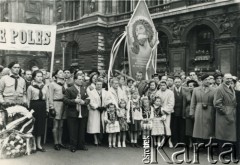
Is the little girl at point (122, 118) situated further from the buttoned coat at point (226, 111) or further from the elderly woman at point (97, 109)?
the buttoned coat at point (226, 111)

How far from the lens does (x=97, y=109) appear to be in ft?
25.8

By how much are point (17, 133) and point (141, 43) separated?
497 cm

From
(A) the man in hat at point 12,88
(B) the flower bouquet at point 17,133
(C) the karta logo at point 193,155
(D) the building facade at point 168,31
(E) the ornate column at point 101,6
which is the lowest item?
(C) the karta logo at point 193,155

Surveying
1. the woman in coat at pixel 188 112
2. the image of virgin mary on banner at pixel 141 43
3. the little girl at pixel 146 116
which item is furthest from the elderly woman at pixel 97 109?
the woman in coat at pixel 188 112

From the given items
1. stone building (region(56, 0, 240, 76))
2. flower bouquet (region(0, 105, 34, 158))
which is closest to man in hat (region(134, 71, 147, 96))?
flower bouquet (region(0, 105, 34, 158))

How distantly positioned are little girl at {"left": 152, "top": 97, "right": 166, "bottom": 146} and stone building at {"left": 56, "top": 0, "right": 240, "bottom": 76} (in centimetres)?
944

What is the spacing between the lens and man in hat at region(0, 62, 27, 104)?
6461 mm

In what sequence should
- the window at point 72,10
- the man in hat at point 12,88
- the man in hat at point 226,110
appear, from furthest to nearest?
the window at point 72,10
the man in hat at point 226,110
the man in hat at point 12,88

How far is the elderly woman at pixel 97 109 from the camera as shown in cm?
776

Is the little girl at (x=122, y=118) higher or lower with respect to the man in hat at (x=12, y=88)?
lower

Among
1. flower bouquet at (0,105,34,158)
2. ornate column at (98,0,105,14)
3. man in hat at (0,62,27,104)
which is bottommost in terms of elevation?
flower bouquet at (0,105,34,158)

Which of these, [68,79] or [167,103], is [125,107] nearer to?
[167,103]

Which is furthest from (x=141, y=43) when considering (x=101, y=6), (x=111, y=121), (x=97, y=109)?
(x=101, y=6)

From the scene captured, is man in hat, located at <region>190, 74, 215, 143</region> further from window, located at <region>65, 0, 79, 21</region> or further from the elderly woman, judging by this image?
window, located at <region>65, 0, 79, 21</region>
